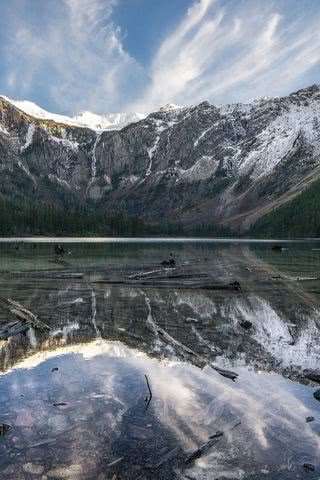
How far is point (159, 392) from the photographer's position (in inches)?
595

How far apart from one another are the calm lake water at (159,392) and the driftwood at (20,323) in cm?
58

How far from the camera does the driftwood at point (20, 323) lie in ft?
73.8

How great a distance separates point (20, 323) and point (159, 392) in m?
12.4

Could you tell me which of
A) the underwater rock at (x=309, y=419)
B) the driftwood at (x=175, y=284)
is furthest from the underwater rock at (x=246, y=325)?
the driftwood at (x=175, y=284)

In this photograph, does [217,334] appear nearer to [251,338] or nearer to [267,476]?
[251,338]

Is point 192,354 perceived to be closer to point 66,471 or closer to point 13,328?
point 13,328

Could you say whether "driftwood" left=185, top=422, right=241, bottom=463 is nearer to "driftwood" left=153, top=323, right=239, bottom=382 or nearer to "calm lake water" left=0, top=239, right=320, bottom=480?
"calm lake water" left=0, top=239, right=320, bottom=480

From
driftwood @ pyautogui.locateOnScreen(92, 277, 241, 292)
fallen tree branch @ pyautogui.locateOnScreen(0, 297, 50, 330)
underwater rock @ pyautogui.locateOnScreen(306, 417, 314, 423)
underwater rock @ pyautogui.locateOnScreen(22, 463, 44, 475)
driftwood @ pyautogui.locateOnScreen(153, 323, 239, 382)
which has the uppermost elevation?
fallen tree branch @ pyautogui.locateOnScreen(0, 297, 50, 330)

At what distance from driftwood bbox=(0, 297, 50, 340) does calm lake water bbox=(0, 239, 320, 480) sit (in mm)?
582

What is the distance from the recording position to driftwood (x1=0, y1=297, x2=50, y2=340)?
22500 millimetres

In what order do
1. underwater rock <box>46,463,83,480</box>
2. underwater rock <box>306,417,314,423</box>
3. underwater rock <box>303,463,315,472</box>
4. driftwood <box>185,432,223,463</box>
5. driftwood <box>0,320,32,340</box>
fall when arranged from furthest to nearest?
driftwood <box>0,320,32,340</box>
underwater rock <box>306,417,314,423</box>
driftwood <box>185,432,223,463</box>
underwater rock <box>303,463,315,472</box>
underwater rock <box>46,463,83,480</box>

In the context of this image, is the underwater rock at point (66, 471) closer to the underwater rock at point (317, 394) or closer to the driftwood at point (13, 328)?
the underwater rock at point (317, 394)

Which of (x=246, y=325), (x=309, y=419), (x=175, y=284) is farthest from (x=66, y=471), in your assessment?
(x=175, y=284)

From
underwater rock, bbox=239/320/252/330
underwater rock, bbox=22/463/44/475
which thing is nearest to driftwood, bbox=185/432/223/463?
underwater rock, bbox=22/463/44/475
